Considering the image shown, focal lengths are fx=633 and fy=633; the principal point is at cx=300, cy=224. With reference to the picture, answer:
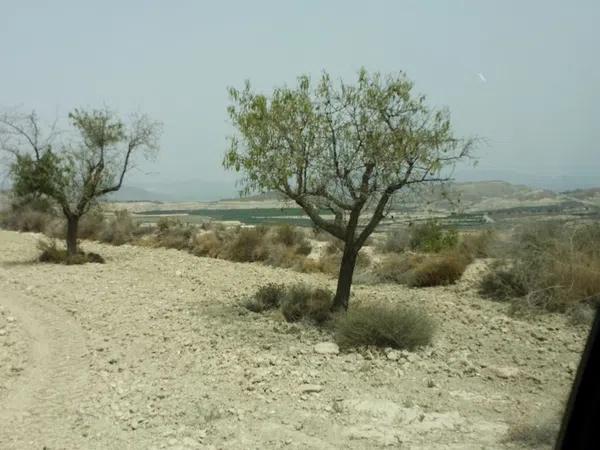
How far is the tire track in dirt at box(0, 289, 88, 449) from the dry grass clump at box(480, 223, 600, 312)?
856cm

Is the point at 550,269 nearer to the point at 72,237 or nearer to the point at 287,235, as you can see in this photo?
the point at 287,235

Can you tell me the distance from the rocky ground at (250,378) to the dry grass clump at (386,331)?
32cm

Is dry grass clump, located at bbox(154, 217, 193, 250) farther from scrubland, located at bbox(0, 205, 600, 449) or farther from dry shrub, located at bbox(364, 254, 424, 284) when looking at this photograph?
dry shrub, located at bbox(364, 254, 424, 284)

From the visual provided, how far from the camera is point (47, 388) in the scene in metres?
8.35

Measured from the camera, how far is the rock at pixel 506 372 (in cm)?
840

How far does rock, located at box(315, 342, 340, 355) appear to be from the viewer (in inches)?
379

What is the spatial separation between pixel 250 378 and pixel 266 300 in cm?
488

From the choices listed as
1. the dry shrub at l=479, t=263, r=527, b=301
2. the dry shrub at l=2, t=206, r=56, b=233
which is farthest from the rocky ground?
the dry shrub at l=2, t=206, r=56, b=233

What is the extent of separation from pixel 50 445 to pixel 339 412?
10.1 ft

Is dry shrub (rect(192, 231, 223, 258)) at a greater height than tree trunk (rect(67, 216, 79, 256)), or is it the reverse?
tree trunk (rect(67, 216, 79, 256))

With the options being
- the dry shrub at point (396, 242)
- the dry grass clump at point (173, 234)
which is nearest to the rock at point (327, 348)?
the dry shrub at point (396, 242)

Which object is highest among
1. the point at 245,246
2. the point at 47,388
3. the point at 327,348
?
the point at 245,246

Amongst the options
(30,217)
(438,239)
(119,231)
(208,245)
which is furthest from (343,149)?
(30,217)

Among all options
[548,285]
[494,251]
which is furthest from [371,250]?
[548,285]
